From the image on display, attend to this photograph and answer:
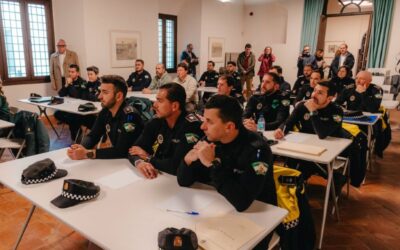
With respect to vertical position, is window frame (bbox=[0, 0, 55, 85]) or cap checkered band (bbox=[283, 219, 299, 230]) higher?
window frame (bbox=[0, 0, 55, 85])

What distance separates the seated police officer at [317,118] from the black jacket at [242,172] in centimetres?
129

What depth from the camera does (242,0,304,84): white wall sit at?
33.6ft

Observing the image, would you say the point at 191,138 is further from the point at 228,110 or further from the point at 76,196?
the point at 76,196

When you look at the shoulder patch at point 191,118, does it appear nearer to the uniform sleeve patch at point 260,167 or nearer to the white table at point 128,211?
the white table at point 128,211

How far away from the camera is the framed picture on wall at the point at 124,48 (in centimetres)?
720

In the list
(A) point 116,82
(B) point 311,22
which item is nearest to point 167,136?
(A) point 116,82

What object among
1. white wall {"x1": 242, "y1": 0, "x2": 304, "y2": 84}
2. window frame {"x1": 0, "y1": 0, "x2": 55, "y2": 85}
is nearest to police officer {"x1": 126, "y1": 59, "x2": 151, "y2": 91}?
window frame {"x1": 0, "y1": 0, "x2": 55, "y2": 85}

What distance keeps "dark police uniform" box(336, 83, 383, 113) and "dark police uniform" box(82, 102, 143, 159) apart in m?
3.22

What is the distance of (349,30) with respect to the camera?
10633 millimetres

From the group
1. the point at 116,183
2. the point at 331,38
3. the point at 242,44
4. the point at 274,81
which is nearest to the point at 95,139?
the point at 116,183

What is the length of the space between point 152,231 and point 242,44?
10804mm

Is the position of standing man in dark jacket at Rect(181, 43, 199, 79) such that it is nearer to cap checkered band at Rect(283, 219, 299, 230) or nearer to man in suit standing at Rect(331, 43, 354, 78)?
man in suit standing at Rect(331, 43, 354, 78)

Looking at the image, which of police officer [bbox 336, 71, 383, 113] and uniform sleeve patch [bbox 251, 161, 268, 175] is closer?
uniform sleeve patch [bbox 251, 161, 268, 175]

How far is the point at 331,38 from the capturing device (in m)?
10.9
